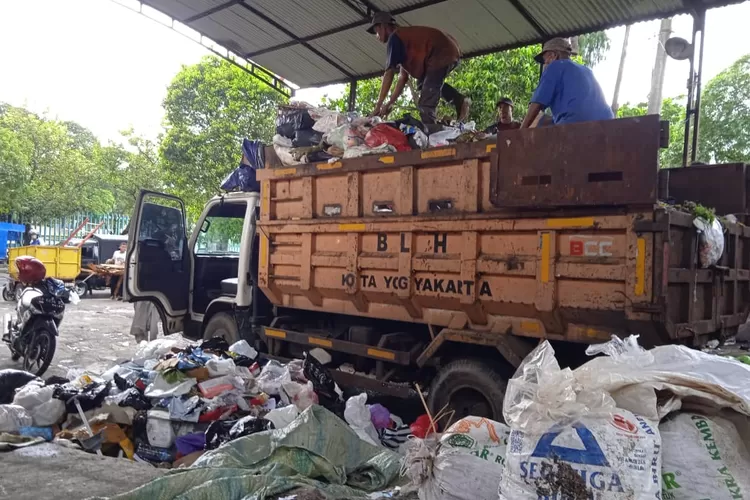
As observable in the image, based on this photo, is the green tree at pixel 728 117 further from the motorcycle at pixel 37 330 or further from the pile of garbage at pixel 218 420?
the motorcycle at pixel 37 330

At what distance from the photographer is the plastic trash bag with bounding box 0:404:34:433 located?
4.27 m

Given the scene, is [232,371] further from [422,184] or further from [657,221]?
[657,221]

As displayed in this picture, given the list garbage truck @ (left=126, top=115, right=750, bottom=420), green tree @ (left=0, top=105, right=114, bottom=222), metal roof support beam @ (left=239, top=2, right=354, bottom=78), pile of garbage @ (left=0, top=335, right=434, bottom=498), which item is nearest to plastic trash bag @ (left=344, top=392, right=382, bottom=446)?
pile of garbage @ (left=0, top=335, right=434, bottom=498)

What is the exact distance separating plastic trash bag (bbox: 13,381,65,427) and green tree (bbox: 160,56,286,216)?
12.1 m

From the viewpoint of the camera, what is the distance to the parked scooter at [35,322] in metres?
6.54

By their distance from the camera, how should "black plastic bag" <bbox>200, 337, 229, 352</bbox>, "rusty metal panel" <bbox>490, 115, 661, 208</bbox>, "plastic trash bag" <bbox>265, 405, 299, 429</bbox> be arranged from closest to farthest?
1. "rusty metal panel" <bbox>490, 115, 661, 208</bbox>
2. "plastic trash bag" <bbox>265, 405, 299, 429</bbox>
3. "black plastic bag" <bbox>200, 337, 229, 352</bbox>

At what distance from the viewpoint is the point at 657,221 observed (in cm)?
322

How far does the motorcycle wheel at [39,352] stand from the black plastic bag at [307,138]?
3769 millimetres

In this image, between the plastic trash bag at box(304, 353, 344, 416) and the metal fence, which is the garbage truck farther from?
the metal fence

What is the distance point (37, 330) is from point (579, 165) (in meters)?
6.17

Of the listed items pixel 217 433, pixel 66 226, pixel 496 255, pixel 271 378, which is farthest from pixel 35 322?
pixel 66 226

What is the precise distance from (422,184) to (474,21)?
11.7ft

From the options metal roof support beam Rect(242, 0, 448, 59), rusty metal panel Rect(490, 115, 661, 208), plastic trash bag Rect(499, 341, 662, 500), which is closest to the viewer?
plastic trash bag Rect(499, 341, 662, 500)

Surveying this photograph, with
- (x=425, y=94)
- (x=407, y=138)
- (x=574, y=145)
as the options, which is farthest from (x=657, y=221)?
(x=425, y=94)
